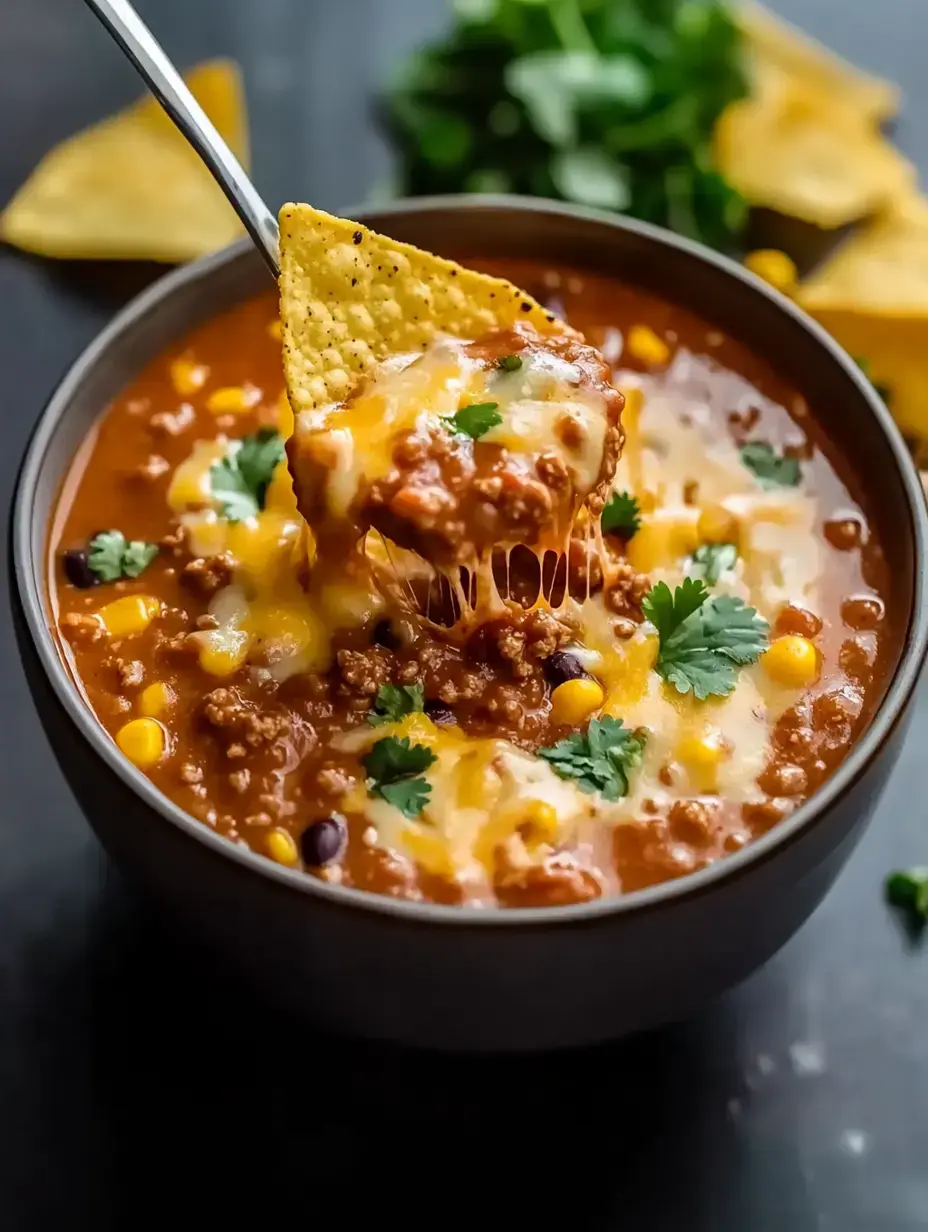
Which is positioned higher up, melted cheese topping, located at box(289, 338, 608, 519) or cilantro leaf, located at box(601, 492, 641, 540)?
melted cheese topping, located at box(289, 338, 608, 519)

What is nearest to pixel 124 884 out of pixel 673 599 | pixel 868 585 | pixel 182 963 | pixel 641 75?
pixel 182 963

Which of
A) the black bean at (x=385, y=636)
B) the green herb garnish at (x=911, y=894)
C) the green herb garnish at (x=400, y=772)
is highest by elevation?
the black bean at (x=385, y=636)

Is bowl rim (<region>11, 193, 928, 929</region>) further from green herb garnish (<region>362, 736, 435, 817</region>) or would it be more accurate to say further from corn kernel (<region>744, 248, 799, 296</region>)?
corn kernel (<region>744, 248, 799, 296</region>)

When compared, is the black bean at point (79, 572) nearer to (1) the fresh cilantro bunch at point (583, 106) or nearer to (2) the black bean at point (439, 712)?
(2) the black bean at point (439, 712)

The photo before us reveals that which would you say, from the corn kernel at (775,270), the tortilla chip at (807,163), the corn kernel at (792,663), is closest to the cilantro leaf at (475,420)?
the corn kernel at (792,663)

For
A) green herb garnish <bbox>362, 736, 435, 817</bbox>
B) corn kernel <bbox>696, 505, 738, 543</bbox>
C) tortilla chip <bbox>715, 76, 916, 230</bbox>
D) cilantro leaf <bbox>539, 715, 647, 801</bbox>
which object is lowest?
green herb garnish <bbox>362, 736, 435, 817</bbox>

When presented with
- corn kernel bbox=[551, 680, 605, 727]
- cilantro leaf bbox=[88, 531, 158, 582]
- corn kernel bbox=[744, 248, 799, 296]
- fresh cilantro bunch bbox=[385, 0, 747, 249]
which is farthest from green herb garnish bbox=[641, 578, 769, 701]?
fresh cilantro bunch bbox=[385, 0, 747, 249]

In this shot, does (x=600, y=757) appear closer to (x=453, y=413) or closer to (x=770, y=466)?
(x=453, y=413)
